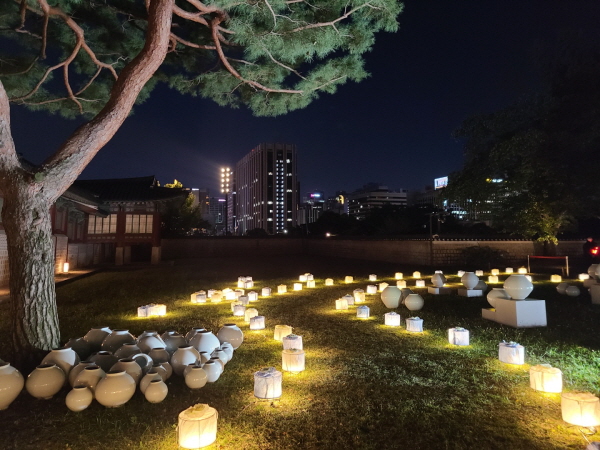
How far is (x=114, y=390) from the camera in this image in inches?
122

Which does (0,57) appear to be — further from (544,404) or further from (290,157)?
(290,157)

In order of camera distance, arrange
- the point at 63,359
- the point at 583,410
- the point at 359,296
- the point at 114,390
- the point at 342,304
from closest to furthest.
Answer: the point at 583,410 → the point at 114,390 → the point at 63,359 → the point at 342,304 → the point at 359,296

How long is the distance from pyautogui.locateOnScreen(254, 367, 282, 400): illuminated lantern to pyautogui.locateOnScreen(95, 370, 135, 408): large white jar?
1.11 metres

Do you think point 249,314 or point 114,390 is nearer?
point 114,390

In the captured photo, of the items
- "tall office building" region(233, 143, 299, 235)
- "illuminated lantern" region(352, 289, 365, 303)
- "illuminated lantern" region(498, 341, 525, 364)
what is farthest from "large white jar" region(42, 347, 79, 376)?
"tall office building" region(233, 143, 299, 235)

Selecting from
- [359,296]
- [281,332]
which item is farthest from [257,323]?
[359,296]

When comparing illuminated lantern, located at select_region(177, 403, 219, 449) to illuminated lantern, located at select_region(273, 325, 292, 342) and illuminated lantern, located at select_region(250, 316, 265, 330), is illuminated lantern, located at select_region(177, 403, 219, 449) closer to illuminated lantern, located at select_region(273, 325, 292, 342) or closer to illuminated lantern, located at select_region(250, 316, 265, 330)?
illuminated lantern, located at select_region(273, 325, 292, 342)

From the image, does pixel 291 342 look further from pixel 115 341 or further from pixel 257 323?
pixel 115 341

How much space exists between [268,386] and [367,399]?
0.91 metres

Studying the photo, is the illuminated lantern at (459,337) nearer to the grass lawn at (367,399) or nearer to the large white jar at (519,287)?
the grass lawn at (367,399)

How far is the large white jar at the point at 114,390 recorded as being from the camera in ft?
10.1

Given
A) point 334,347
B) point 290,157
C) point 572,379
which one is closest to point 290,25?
point 334,347

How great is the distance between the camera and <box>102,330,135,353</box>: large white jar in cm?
402

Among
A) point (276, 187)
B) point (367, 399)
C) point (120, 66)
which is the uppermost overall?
point (276, 187)
